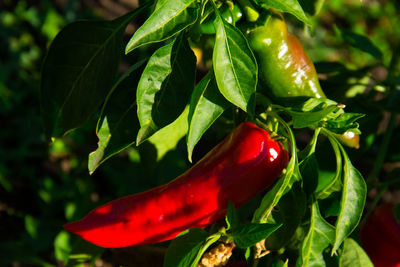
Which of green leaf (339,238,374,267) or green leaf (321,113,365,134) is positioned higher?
green leaf (321,113,365,134)

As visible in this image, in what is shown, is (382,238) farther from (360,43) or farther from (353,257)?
(360,43)

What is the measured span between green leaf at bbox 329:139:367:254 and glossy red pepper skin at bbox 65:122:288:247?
12 centimetres

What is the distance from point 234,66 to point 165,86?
0.38ft

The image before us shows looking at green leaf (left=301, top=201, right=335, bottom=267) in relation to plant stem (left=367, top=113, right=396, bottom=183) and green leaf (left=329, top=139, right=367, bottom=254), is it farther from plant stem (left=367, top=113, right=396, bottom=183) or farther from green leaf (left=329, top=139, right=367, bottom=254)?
plant stem (left=367, top=113, right=396, bottom=183)

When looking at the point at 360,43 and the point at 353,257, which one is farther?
the point at 360,43

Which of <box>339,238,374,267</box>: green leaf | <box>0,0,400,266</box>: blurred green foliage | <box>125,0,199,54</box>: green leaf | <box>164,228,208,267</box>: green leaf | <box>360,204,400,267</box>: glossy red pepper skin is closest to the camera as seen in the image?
<box>125,0,199,54</box>: green leaf

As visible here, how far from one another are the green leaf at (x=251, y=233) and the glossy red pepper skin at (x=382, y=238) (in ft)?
1.65

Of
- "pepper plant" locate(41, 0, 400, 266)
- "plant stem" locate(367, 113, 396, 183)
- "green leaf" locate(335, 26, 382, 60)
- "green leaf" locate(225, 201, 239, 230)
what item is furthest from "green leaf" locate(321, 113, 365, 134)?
"green leaf" locate(335, 26, 382, 60)

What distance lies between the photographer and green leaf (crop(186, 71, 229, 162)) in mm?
737

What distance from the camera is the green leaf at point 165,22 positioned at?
0.69 meters

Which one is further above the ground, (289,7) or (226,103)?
(289,7)

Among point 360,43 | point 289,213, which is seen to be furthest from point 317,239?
point 360,43

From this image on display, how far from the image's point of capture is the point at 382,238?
3.83ft

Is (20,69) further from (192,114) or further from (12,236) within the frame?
(192,114)
